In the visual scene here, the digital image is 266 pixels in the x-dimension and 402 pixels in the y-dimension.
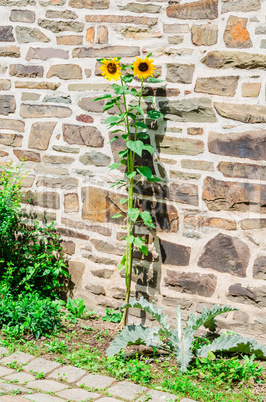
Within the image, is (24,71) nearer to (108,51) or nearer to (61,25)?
(61,25)

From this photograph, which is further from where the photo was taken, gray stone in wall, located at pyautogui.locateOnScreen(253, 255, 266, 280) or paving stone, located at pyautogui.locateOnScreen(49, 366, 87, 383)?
gray stone in wall, located at pyautogui.locateOnScreen(253, 255, 266, 280)

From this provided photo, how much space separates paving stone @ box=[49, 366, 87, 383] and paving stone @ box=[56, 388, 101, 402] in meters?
0.13

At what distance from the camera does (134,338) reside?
287 centimetres

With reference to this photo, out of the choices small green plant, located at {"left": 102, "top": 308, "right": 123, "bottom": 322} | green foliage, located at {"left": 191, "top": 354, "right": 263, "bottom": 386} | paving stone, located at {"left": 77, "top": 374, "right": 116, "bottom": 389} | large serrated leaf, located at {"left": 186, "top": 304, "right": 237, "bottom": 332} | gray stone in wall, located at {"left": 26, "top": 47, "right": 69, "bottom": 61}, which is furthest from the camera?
gray stone in wall, located at {"left": 26, "top": 47, "right": 69, "bottom": 61}

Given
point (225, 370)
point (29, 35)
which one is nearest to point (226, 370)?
point (225, 370)

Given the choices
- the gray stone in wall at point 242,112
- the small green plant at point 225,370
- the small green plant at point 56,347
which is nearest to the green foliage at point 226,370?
the small green plant at point 225,370

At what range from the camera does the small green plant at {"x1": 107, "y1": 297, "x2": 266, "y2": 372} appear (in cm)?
275

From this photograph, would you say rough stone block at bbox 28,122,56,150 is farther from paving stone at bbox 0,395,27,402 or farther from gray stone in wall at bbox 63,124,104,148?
paving stone at bbox 0,395,27,402

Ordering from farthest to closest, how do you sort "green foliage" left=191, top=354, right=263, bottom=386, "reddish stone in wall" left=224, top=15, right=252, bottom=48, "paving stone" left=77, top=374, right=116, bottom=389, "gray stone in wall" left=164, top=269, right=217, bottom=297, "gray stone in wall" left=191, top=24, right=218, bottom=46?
"gray stone in wall" left=164, top=269, right=217, bottom=297
"gray stone in wall" left=191, top=24, right=218, bottom=46
"reddish stone in wall" left=224, top=15, right=252, bottom=48
"green foliage" left=191, top=354, right=263, bottom=386
"paving stone" left=77, top=374, right=116, bottom=389

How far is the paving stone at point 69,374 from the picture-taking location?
2.58 m

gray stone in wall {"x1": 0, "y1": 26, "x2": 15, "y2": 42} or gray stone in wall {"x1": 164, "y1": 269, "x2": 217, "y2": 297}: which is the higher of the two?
gray stone in wall {"x1": 0, "y1": 26, "x2": 15, "y2": 42}

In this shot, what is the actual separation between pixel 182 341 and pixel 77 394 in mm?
757

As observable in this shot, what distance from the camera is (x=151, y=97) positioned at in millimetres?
3307

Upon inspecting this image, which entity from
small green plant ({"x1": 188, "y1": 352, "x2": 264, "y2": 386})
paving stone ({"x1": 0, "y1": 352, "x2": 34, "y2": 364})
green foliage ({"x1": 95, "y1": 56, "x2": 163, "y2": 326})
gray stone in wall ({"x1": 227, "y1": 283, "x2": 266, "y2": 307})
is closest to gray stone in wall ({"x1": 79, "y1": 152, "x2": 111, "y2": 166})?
green foliage ({"x1": 95, "y1": 56, "x2": 163, "y2": 326})
